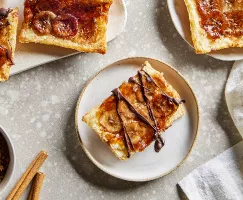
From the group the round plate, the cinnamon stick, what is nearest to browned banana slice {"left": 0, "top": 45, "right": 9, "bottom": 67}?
the round plate

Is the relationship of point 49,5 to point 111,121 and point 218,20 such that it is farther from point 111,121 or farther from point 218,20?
point 218,20

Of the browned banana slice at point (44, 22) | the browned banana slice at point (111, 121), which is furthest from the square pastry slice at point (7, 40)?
the browned banana slice at point (111, 121)

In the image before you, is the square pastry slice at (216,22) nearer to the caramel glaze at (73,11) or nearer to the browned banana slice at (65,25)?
the caramel glaze at (73,11)

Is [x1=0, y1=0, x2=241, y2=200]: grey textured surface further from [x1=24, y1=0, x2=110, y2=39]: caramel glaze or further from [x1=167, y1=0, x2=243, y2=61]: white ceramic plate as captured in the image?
[x1=24, y1=0, x2=110, y2=39]: caramel glaze

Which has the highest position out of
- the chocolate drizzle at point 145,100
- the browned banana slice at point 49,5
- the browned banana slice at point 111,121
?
the browned banana slice at point 49,5

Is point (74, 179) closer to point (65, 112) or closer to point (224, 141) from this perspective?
point (65, 112)

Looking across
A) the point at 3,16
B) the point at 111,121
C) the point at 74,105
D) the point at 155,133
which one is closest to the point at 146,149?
the point at 155,133
